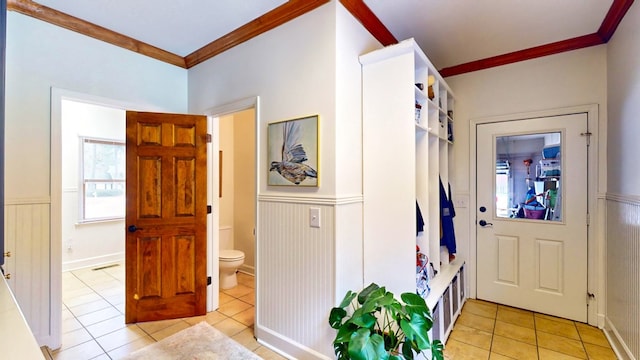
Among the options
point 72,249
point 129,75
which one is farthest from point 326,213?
A: point 72,249

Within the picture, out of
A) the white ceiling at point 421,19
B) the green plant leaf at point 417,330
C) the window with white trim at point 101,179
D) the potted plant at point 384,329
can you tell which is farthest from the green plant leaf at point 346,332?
the window with white trim at point 101,179

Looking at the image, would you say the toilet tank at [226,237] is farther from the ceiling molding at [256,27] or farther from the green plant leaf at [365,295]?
the green plant leaf at [365,295]

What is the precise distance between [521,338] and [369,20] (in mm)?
2845

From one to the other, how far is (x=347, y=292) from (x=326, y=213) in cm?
55

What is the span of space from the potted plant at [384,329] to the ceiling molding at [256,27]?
198 cm

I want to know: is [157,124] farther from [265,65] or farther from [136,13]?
[265,65]

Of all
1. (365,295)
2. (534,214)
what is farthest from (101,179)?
(534,214)

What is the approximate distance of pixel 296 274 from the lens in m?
2.05

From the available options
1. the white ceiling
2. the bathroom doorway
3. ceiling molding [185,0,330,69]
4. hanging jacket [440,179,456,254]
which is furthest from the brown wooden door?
hanging jacket [440,179,456,254]

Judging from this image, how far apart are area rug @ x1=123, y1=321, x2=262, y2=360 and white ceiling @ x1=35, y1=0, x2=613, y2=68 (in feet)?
8.61

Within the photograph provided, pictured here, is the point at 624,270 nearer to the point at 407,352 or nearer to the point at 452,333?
the point at 452,333

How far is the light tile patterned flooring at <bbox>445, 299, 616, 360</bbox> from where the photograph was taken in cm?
208

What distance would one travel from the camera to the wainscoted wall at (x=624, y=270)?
1867mm

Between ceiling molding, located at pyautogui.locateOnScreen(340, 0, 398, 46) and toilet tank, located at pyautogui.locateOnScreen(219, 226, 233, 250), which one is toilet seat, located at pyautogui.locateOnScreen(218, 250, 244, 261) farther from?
ceiling molding, located at pyautogui.locateOnScreen(340, 0, 398, 46)
